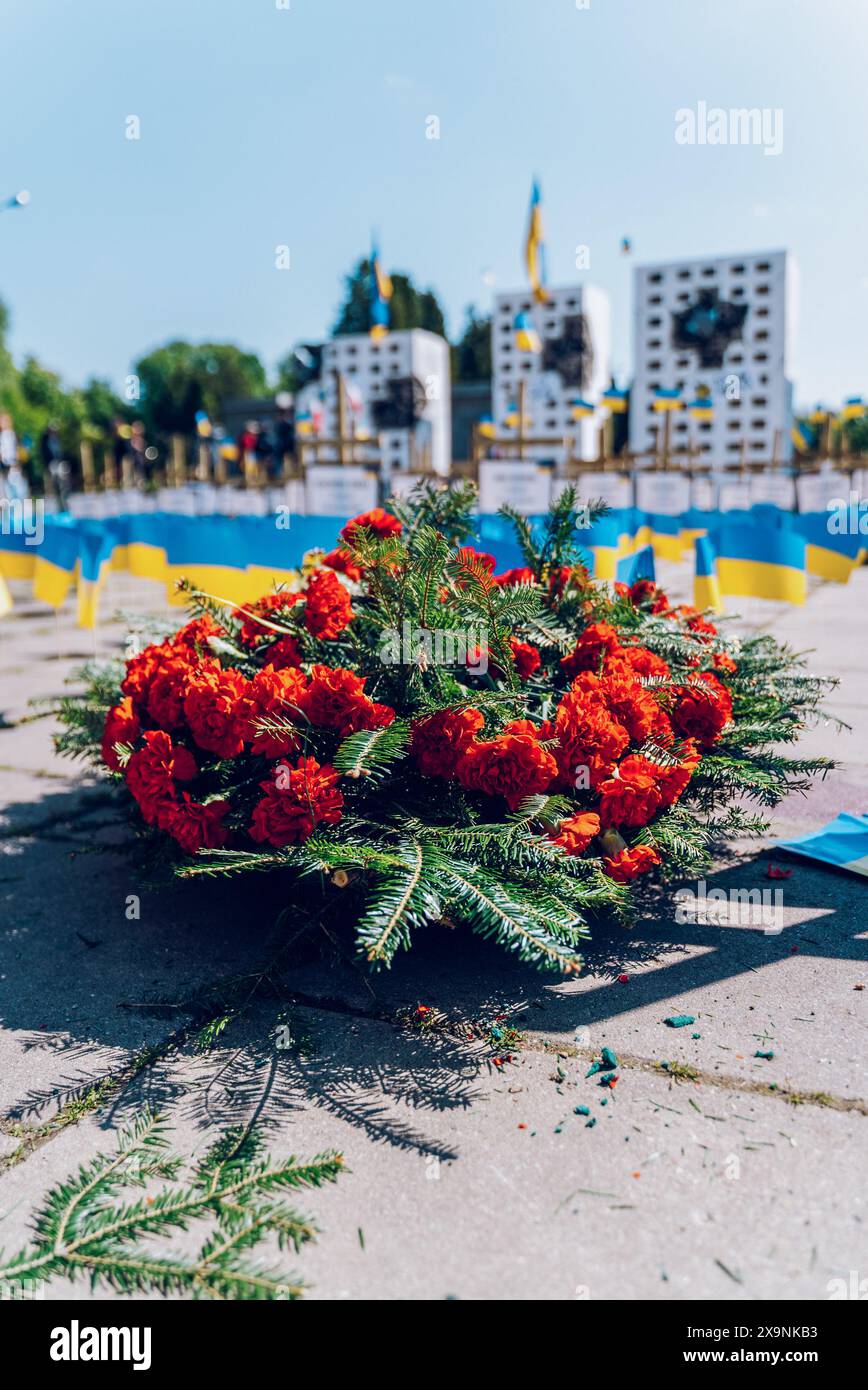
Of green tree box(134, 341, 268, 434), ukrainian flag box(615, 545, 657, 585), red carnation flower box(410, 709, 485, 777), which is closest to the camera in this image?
red carnation flower box(410, 709, 485, 777)

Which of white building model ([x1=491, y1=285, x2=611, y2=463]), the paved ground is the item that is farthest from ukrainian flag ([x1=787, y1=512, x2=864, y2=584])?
white building model ([x1=491, y1=285, x2=611, y2=463])

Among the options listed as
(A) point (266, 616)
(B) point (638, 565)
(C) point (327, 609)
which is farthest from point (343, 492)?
(C) point (327, 609)

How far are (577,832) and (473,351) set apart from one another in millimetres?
77627

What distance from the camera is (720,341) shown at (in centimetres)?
4100

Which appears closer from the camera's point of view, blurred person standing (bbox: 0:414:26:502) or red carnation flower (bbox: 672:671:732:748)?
red carnation flower (bbox: 672:671:732:748)

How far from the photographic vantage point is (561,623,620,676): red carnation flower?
336 cm

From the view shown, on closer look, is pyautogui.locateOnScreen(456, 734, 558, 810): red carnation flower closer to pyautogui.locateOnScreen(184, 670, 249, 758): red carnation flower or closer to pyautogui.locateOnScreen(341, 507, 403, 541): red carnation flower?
pyautogui.locateOnScreen(184, 670, 249, 758): red carnation flower

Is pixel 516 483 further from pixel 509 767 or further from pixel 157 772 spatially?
pixel 509 767

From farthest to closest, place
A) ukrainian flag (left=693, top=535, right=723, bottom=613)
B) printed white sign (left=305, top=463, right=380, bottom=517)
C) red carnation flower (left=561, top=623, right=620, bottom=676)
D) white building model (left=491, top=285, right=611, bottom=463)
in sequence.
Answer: white building model (left=491, top=285, right=611, bottom=463) → printed white sign (left=305, top=463, right=380, bottom=517) → ukrainian flag (left=693, top=535, right=723, bottom=613) → red carnation flower (left=561, top=623, right=620, bottom=676)

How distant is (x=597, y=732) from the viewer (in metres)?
2.93

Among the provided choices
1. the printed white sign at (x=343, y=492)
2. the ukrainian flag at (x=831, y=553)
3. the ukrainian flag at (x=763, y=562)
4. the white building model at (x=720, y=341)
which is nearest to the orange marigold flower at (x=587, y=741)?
the ukrainian flag at (x=763, y=562)

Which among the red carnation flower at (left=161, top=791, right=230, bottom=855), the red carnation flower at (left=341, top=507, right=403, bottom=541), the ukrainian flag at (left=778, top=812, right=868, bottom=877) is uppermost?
the red carnation flower at (left=341, top=507, right=403, bottom=541)

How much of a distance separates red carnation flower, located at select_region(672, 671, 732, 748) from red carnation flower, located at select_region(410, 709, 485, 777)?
714 mm
